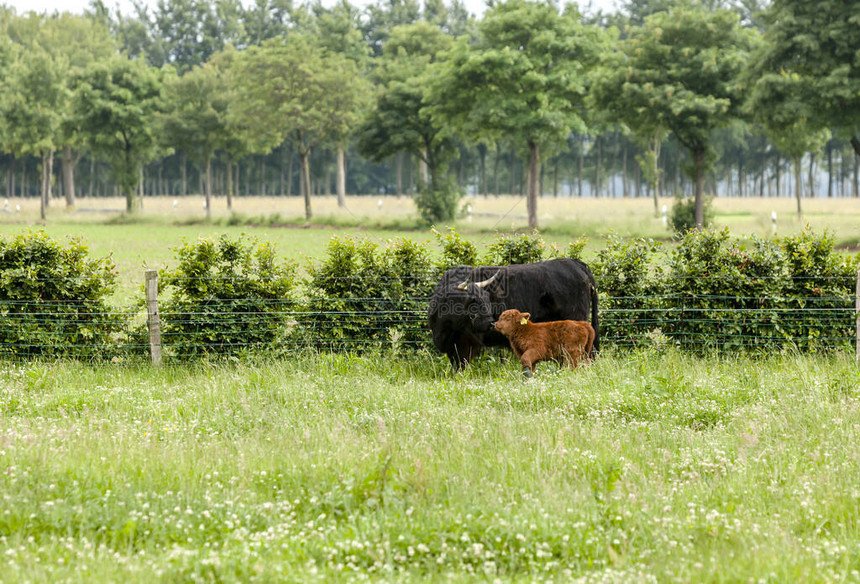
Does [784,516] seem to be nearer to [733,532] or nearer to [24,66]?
[733,532]

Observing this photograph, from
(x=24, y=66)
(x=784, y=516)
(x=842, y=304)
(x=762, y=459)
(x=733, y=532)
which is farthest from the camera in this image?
(x=24, y=66)

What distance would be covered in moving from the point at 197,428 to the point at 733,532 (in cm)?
506

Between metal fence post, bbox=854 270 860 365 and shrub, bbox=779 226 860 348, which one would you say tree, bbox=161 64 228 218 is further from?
metal fence post, bbox=854 270 860 365

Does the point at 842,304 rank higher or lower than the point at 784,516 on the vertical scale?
higher

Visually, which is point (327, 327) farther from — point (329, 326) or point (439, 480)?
point (439, 480)

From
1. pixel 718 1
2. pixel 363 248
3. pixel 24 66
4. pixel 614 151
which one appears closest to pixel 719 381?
pixel 363 248

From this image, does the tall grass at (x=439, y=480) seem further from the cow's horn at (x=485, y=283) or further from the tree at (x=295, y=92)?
the tree at (x=295, y=92)

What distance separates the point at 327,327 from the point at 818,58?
25767 mm

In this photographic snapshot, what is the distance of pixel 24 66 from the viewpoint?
173 ft

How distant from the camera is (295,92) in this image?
48.6 meters

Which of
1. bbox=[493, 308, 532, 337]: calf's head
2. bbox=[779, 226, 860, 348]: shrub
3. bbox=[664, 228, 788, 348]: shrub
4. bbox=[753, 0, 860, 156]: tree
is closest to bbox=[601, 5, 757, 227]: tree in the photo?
bbox=[753, 0, 860, 156]: tree

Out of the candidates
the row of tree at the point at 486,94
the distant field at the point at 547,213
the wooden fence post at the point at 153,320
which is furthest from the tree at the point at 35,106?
the wooden fence post at the point at 153,320

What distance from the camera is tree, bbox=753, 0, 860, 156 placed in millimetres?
29094

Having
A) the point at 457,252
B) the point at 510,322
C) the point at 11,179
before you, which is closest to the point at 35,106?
the point at 11,179
